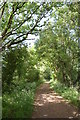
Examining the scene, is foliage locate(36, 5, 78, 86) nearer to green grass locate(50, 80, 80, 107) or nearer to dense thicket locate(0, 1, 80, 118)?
dense thicket locate(0, 1, 80, 118)

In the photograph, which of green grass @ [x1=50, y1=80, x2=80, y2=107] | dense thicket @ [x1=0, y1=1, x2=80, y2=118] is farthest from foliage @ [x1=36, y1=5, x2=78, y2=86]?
green grass @ [x1=50, y1=80, x2=80, y2=107]

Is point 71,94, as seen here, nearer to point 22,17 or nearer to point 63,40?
point 63,40

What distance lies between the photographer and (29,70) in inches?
955

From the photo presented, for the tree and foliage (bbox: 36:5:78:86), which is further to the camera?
foliage (bbox: 36:5:78:86)

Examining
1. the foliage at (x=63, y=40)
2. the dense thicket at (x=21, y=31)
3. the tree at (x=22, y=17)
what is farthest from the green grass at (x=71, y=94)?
the tree at (x=22, y=17)

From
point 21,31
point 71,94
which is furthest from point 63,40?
point 71,94

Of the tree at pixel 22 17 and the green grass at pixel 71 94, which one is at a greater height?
the tree at pixel 22 17

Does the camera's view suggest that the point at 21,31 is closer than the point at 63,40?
Yes

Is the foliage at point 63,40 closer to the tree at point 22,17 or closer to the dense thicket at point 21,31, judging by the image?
the dense thicket at point 21,31

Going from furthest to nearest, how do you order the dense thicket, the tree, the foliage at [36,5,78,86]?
1. the foliage at [36,5,78,86]
2. the tree
3. the dense thicket

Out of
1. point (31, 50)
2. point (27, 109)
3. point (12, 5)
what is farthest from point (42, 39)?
point (27, 109)

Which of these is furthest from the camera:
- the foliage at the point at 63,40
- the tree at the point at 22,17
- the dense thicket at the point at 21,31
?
the foliage at the point at 63,40

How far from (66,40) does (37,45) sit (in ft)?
18.8

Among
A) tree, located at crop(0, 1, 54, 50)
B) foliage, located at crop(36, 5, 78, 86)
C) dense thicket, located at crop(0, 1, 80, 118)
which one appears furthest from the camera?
foliage, located at crop(36, 5, 78, 86)
